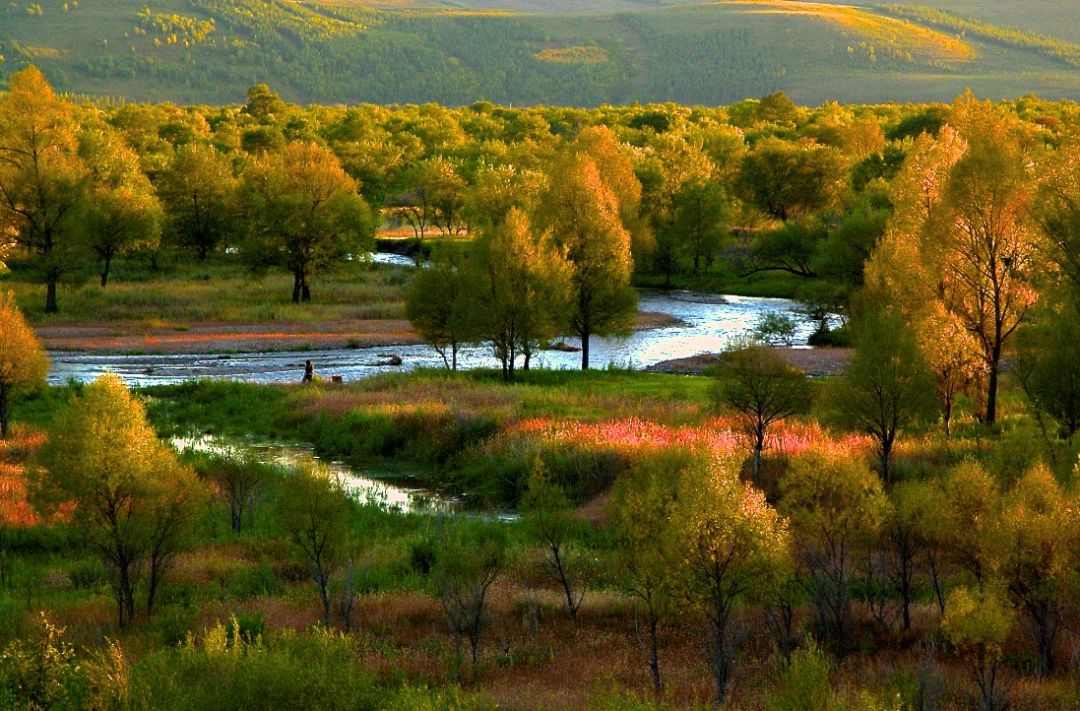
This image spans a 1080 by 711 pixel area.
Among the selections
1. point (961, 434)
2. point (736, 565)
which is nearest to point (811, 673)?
point (736, 565)

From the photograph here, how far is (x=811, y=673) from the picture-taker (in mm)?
16766

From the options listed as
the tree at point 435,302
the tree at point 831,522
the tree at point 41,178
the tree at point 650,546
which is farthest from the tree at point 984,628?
the tree at point 41,178

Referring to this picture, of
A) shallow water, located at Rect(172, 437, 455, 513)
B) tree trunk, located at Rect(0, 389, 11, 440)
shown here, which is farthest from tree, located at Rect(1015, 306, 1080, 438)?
tree trunk, located at Rect(0, 389, 11, 440)

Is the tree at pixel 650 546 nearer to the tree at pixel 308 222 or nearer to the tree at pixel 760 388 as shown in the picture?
the tree at pixel 760 388

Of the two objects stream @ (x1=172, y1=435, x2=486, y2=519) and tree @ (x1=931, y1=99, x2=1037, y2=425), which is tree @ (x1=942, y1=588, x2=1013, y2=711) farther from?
tree @ (x1=931, y1=99, x2=1037, y2=425)

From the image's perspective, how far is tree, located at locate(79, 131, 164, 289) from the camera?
87.5 m

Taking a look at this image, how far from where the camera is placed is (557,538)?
29578 millimetres

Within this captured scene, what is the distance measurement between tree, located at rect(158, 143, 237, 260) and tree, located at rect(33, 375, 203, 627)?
80.3 meters

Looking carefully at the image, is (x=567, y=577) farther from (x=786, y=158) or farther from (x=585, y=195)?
(x=786, y=158)

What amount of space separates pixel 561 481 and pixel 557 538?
11.7 metres

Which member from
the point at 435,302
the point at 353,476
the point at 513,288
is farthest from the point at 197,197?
the point at 353,476

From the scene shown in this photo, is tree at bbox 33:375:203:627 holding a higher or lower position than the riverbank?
higher

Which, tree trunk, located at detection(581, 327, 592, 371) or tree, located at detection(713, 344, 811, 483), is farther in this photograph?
tree trunk, located at detection(581, 327, 592, 371)

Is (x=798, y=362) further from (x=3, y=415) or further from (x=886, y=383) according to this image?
(x=3, y=415)
